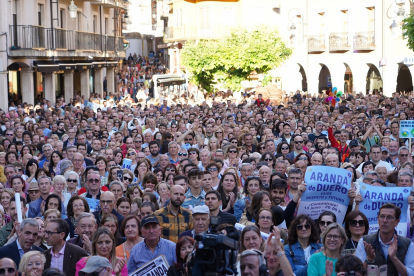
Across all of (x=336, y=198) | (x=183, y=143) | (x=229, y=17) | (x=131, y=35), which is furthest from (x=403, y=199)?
(x=131, y=35)

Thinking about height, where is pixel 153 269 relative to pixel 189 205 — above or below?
below

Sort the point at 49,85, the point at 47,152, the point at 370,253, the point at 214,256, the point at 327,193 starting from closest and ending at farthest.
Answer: the point at 214,256, the point at 370,253, the point at 327,193, the point at 47,152, the point at 49,85

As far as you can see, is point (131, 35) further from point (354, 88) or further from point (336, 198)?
point (336, 198)

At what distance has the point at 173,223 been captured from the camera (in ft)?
29.3

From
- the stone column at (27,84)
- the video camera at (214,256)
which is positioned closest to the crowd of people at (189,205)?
the video camera at (214,256)

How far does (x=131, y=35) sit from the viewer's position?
235 ft

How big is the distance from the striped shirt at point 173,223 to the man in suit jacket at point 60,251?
1.30 m

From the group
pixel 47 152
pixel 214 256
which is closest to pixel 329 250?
pixel 214 256

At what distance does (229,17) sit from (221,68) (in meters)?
10.3

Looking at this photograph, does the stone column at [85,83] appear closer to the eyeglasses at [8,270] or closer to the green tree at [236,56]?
the green tree at [236,56]

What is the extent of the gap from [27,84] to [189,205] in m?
21.8

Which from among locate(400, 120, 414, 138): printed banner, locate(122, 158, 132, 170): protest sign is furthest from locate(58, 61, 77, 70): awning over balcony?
locate(400, 120, 414, 138): printed banner

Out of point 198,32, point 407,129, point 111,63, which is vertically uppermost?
point 198,32

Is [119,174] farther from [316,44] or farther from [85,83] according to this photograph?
[316,44]
